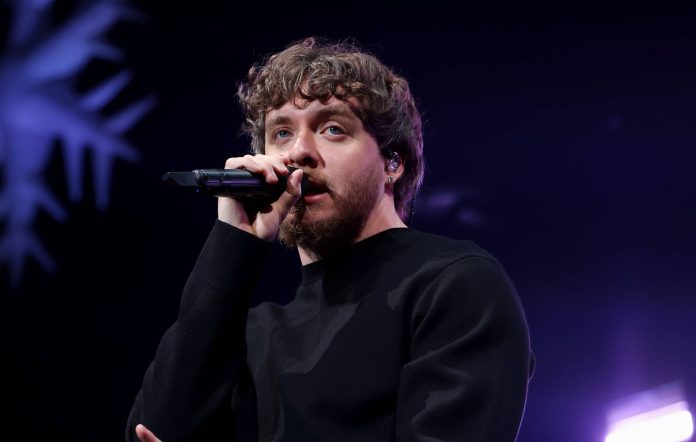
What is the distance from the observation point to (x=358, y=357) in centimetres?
126

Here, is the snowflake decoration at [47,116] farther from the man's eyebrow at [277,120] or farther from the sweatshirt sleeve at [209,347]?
the sweatshirt sleeve at [209,347]

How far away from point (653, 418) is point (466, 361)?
152 cm

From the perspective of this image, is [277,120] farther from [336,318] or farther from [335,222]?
[336,318]

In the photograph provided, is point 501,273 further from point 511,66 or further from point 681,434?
point 511,66

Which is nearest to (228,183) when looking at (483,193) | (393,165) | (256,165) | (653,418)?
(256,165)

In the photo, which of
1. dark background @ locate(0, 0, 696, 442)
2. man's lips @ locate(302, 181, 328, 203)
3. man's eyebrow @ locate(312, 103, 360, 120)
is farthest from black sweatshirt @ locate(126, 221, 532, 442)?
dark background @ locate(0, 0, 696, 442)

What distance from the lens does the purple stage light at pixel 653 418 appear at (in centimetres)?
240

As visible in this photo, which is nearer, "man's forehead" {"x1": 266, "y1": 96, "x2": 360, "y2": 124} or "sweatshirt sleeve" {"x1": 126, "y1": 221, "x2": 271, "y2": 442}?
"sweatshirt sleeve" {"x1": 126, "y1": 221, "x2": 271, "y2": 442}

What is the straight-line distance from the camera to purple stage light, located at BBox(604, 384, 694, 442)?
2398 mm

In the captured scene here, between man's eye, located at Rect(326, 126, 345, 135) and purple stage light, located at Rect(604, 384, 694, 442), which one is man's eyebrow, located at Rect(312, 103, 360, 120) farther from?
purple stage light, located at Rect(604, 384, 694, 442)

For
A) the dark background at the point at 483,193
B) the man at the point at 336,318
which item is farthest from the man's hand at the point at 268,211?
the dark background at the point at 483,193

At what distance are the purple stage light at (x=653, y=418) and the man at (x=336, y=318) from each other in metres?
1.33

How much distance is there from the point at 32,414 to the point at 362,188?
5.36 ft

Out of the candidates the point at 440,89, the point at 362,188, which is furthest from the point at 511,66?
the point at 362,188
